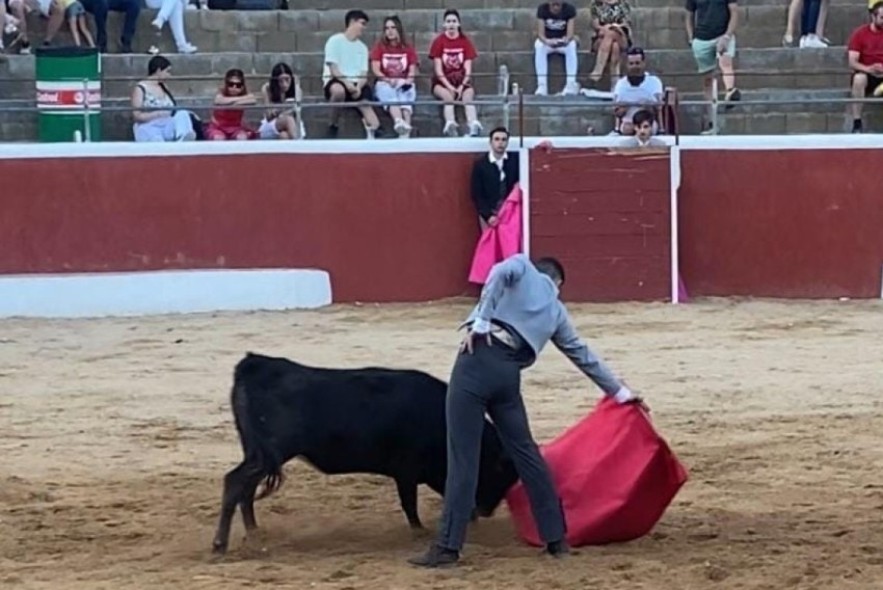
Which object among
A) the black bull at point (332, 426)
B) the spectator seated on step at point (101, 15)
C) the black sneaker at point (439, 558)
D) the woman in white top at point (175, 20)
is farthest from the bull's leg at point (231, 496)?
the woman in white top at point (175, 20)

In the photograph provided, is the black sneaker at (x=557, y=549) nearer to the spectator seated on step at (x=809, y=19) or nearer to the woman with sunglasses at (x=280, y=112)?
the woman with sunglasses at (x=280, y=112)

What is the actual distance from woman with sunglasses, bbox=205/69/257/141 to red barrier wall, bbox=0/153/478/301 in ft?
1.51

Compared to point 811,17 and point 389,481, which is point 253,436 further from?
point 811,17

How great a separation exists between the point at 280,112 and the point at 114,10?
3.16 meters

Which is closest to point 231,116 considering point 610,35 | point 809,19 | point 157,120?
point 157,120

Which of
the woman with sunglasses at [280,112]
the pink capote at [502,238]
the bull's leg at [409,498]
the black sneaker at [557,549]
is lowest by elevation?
the black sneaker at [557,549]

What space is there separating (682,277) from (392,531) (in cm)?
732

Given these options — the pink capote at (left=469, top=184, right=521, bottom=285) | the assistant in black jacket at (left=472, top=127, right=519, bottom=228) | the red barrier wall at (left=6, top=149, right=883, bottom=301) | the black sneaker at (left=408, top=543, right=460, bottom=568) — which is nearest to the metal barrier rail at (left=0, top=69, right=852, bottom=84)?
the red barrier wall at (left=6, top=149, right=883, bottom=301)

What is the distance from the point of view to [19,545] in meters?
7.07

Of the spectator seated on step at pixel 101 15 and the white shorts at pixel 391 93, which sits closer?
the white shorts at pixel 391 93

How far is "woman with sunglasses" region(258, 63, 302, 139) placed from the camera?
14.3 metres

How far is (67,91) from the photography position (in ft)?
46.9

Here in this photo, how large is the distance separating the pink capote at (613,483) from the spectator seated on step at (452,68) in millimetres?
7939

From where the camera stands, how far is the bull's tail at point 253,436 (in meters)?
6.82
